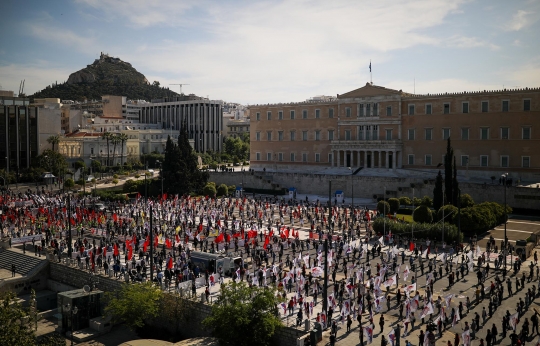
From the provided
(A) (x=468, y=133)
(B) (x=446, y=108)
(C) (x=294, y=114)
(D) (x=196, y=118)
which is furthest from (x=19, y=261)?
(D) (x=196, y=118)

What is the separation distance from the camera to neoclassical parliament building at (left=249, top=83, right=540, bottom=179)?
57812mm

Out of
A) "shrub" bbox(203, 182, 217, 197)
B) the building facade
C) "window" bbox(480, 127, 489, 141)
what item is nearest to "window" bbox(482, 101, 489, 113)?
"window" bbox(480, 127, 489, 141)

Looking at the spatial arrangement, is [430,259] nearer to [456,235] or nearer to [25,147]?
[456,235]

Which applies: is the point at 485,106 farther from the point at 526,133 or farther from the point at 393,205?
the point at 393,205

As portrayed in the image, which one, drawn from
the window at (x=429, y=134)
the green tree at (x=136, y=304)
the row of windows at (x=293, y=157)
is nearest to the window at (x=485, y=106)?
the window at (x=429, y=134)

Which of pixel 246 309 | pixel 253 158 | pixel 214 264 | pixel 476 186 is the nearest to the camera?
pixel 246 309

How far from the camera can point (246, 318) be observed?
2197 cm

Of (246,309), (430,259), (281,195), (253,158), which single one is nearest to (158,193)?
(281,195)

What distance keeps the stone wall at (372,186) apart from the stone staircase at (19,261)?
30.9m

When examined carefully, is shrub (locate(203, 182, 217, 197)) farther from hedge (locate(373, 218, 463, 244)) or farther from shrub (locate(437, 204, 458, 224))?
shrub (locate(437, 204, 458, 224))

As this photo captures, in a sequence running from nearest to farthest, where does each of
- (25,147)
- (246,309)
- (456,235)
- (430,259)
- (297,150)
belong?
(246,309) → (430,259) → (456,235) → (297,150) → (25,147)

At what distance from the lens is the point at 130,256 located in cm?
3388

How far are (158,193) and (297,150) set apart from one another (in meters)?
23.1

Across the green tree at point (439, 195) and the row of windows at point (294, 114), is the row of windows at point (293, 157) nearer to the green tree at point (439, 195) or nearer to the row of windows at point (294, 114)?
the row of windows at point (294, 114)
